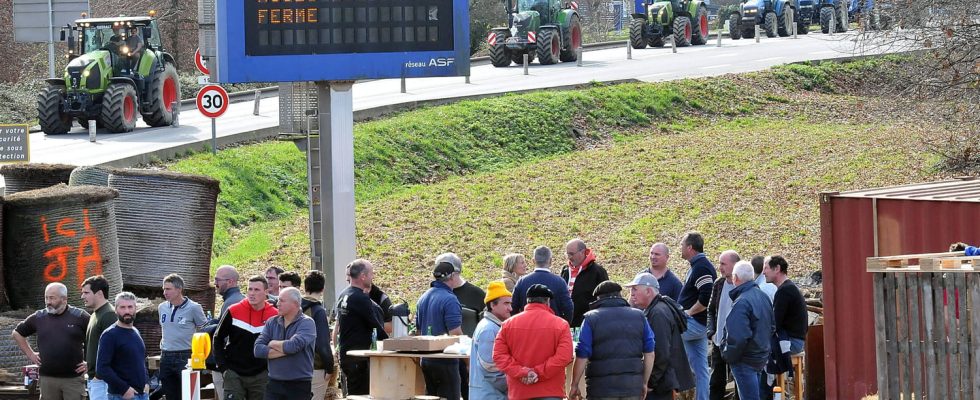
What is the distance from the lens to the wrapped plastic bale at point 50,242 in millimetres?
15766

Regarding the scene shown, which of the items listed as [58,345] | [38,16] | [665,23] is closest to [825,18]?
[665,23]

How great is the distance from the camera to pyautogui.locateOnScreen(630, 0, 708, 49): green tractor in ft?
169

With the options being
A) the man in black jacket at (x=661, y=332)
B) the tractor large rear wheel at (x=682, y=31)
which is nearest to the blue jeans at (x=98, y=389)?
the man in black jacket at (x=661, y=332)

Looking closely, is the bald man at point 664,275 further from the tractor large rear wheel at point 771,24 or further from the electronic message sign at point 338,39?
the tractor large rear wheel at point 771,24

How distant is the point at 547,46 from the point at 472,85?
619 centimetres

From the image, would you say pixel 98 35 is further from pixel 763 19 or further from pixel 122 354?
pixel 763 19

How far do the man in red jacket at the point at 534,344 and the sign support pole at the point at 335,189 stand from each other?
7567mm

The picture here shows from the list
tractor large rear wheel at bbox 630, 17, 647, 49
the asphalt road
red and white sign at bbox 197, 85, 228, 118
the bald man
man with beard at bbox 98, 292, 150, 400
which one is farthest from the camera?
tractor large rear wheel at bbox 630, 17, 647, 49

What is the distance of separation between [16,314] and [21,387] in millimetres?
1246

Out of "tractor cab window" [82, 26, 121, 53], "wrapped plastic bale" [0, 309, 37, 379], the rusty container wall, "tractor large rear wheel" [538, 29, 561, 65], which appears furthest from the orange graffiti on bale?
"tractor large rear wheel" [538, 29, 561, 65]

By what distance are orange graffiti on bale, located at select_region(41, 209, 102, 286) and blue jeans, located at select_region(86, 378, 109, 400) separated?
3.24 m

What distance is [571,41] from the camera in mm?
47219

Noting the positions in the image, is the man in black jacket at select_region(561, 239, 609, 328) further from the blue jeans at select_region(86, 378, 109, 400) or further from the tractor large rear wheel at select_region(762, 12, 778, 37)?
the tractor large rear wheel at select_region(762, 12, 778, 37)

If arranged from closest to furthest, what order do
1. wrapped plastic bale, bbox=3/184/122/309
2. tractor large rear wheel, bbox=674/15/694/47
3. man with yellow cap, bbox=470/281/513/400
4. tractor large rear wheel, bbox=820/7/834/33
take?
man with yellow cap, bbox=470/281/513/400 → wrapped plastic bale, bbox=3/184/122/309 → tractor large rear wheel, bbox=674/15/694/47 → tractor large rear wheel, bbox=820/7/834/33
